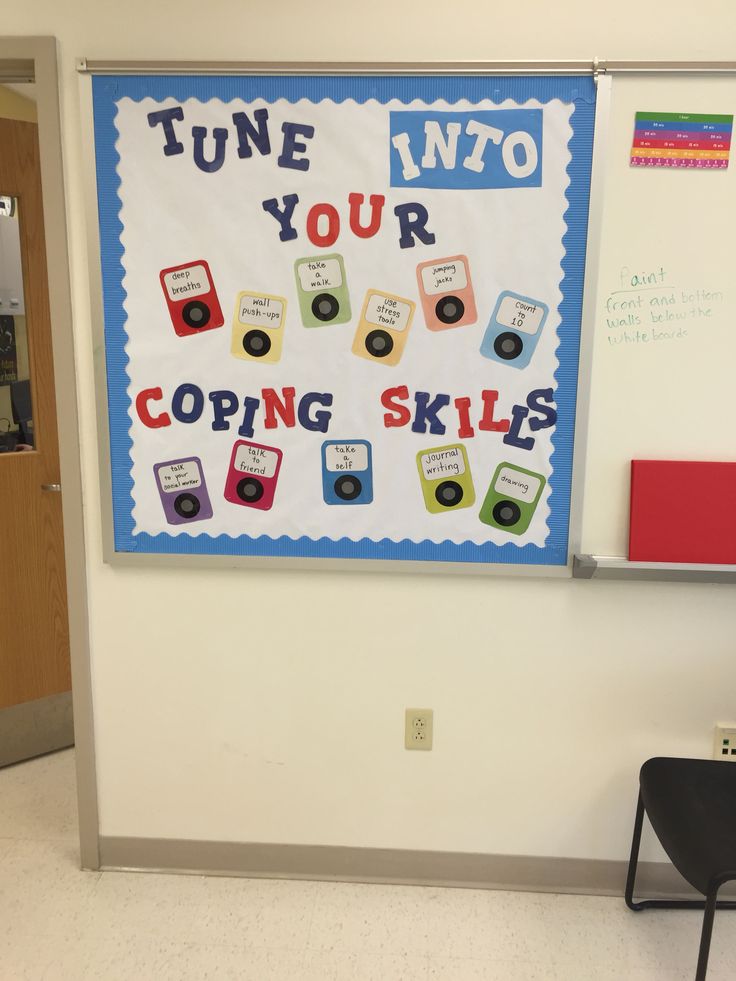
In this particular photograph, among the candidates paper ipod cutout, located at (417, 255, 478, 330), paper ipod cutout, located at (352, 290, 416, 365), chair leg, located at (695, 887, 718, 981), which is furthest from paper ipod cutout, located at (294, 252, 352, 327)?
chair leg, located at (695, 887, 718, 981)

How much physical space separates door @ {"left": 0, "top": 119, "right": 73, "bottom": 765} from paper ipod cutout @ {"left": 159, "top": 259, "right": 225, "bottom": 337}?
86cm

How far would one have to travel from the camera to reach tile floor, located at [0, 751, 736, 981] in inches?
68.1

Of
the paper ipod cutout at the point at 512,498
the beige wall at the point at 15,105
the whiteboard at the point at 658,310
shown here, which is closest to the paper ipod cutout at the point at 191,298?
the paper ipod cutout at the point at 512,498

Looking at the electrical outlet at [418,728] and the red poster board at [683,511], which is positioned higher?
the red poster board at [683,511]

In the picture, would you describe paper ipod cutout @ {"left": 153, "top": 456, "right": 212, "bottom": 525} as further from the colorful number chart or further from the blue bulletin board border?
the colorful number chart

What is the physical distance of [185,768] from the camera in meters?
2.00

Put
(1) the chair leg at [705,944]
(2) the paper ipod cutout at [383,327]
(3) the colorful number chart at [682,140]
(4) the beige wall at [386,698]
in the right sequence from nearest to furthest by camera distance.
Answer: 1. (1) the chair leg at [705,944]
2. (3) the colorful number chart at [682,140]
3. (2) the paper ipod cutout at [383,327]
4. (4) the beige wall at [386,698]

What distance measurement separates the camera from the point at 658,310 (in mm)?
1740

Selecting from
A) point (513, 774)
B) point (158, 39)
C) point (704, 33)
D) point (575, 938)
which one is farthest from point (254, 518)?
point (704, 33)

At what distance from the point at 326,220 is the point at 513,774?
1.47 meters

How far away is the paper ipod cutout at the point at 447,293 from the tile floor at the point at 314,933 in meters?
1.48

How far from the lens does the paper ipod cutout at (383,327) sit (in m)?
1.76

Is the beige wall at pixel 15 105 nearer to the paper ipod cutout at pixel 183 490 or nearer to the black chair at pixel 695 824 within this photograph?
the paper ipod cutout at pixel 183 490

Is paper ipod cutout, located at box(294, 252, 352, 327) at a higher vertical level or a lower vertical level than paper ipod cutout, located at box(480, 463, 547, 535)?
higher
